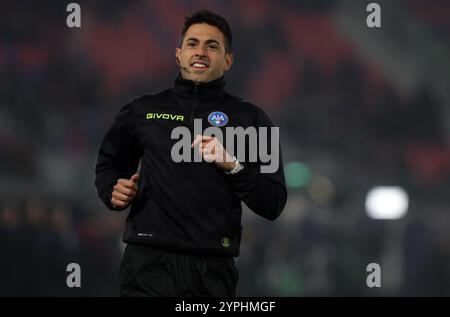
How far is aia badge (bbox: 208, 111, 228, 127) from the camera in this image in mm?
4031

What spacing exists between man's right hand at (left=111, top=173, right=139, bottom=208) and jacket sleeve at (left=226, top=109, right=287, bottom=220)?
1.41 feet

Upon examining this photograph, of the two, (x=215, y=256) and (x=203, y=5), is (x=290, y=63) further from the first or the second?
(x=215, y=256)

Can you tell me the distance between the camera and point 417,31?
78.7 feet

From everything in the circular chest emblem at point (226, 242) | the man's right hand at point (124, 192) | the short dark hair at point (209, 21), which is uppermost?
the short dark hair at point (209, 21)

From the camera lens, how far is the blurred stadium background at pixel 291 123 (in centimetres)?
1530

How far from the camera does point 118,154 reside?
421 centimetres

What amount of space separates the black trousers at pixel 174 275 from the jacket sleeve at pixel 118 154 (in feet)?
1.19

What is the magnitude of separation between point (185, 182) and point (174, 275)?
419mm

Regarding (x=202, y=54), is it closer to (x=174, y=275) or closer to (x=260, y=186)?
(x=260, y=186)

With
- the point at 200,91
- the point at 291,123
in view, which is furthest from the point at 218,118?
the point at 291,123

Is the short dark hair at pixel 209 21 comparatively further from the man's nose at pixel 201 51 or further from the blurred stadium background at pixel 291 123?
the blurred stadium background at pixel 291 123

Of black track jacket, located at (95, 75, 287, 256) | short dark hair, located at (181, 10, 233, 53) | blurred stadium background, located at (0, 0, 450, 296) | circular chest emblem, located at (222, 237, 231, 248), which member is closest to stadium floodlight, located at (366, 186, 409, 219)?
blurred stadium background, located at (0, 0, 450, 296)

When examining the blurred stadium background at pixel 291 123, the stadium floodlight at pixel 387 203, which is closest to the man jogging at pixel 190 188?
the blurred stadium background at pixel 291 123

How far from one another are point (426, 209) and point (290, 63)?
237 inches
